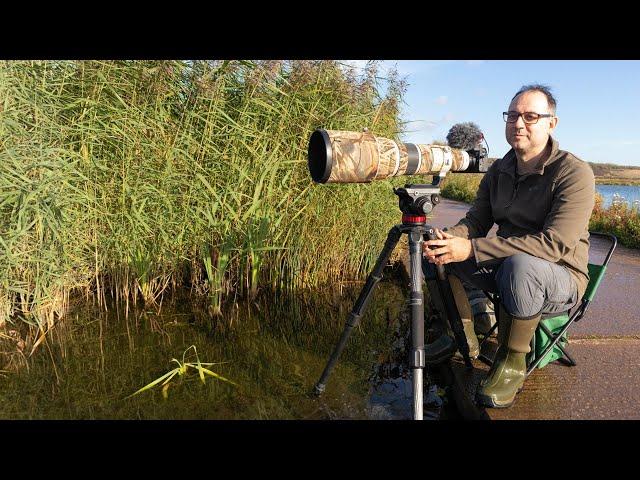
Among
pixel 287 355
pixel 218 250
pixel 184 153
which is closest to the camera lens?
pixel 287 355

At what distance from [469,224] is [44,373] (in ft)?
8.88

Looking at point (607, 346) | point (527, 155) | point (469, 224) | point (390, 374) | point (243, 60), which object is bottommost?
point (390, 374)

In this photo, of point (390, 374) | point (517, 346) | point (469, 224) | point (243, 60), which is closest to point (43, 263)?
point (243, 60)

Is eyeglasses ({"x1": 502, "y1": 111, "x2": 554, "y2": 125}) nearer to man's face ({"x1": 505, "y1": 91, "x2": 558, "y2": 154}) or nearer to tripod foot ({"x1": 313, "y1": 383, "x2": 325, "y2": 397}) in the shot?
man's face ({"x1": 505, "y1": 91, "x2": 558, "y2": 154})

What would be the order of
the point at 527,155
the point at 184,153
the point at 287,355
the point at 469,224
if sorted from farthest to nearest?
the point at 184,153 → the point at 287,355 → the point at 469,224 → the point at 527,155

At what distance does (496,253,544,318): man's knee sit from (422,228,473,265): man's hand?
0.20 m

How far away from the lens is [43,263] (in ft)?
10.5

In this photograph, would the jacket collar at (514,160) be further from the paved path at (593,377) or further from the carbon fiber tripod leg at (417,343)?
the paved path at (593,377)

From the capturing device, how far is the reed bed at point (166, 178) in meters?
3.20

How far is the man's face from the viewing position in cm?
213

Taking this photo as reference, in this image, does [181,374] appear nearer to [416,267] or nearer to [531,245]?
[416,267]
